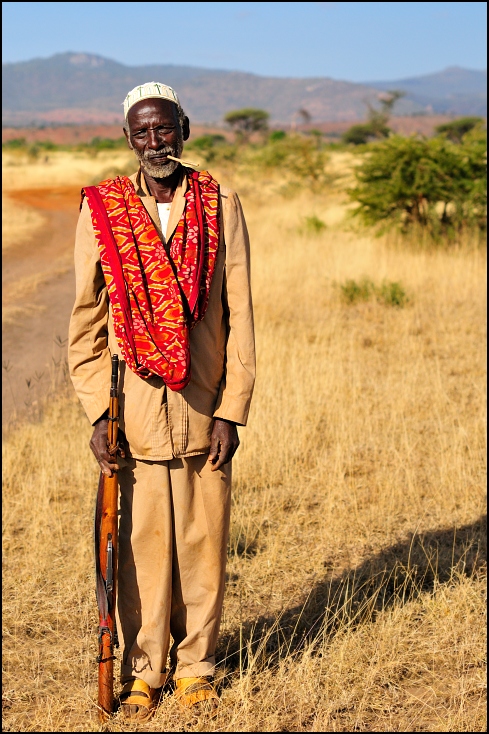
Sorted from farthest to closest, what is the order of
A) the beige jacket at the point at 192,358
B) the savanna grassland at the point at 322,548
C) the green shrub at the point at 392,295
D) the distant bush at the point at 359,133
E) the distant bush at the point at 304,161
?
1. the distant bush at the point at 359,133
2. the distant bush at the point at 304,161
3. the green shrub at the point at 392,295
4. the savanna grassland at the point at 322,548
5. the beige jacket at the point at 192,358

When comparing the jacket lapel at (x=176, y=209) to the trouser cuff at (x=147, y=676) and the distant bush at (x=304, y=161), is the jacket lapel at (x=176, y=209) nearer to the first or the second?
the trouser cuff at (x=147, y=676)

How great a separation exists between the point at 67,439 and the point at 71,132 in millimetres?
127593

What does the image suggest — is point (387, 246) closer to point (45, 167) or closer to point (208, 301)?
point (208, 301)

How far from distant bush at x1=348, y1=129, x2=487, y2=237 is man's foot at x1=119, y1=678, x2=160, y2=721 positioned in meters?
10.4

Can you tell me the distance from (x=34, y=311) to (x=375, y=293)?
3896 millimetres

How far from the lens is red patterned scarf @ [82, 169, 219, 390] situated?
2.41 metres

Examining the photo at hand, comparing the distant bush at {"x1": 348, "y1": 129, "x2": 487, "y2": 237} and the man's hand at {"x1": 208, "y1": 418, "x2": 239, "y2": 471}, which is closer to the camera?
the man's hand at {"x1": 208, "y1": 418, "x2": 239, "y2": 471}

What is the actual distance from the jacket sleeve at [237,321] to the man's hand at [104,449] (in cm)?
31

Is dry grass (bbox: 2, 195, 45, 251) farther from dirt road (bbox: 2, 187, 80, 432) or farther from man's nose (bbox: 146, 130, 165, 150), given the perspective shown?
man's nose (bbox: 146, 130, 165, 150)

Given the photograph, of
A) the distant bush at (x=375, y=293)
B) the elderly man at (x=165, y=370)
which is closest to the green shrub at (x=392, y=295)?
the distant bush at (x=375, y=293)

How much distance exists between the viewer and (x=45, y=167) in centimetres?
3891

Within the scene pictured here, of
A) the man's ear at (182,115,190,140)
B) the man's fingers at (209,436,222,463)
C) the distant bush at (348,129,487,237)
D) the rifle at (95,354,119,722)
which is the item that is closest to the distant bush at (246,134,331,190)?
the distant bush at (348,129,487,237)

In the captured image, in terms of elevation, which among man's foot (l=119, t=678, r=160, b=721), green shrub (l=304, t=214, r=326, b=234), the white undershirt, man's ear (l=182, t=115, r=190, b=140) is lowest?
man's foot (l=119, t=678, r=160, b=721)

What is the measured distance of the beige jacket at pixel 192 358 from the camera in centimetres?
252
